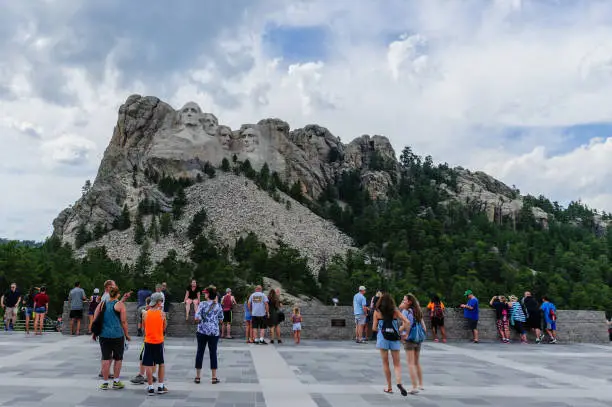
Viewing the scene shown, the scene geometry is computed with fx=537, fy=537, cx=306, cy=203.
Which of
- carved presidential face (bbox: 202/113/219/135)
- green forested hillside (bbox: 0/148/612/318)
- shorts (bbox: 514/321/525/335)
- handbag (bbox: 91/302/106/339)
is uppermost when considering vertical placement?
carved presidential face (bbox: 202/113/219/135)

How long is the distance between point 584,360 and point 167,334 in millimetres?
13685

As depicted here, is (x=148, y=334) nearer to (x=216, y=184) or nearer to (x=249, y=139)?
(x=216, y=184)

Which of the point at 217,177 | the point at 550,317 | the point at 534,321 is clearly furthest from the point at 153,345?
the point at 217,177

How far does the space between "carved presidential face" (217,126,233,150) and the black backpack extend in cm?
12999

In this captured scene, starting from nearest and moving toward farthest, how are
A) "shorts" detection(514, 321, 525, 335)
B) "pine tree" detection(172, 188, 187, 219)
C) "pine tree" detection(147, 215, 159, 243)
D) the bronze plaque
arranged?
"shorts" detection(514, 321, 525, 335)
the bronze plaque
"pine tree" detection(147, 215, 159, 243)
"pine tree" detection(172, 188, 187, 219)

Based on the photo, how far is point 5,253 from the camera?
2857 inches

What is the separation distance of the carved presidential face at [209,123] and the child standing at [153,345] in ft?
431

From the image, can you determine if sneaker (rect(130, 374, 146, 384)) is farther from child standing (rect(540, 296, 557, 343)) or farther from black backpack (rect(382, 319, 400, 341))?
child standing (rect(540, 296, 557, 343))

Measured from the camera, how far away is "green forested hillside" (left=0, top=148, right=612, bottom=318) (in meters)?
82.5

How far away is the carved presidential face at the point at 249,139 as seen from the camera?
14112 centimetres

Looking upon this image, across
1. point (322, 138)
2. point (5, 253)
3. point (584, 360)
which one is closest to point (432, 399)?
point (584, 360)

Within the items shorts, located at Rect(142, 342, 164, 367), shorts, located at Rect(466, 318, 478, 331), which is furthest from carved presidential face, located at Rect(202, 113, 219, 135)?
shorts, located at Rect(142, 342, 164, 367)

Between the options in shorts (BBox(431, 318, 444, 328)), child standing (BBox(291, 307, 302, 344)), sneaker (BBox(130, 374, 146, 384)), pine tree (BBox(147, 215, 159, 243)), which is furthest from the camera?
pine tree (BBox(147, 215, 159, 243))

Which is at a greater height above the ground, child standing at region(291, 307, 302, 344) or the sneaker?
child standing at region(291, 307, 302, 344)
